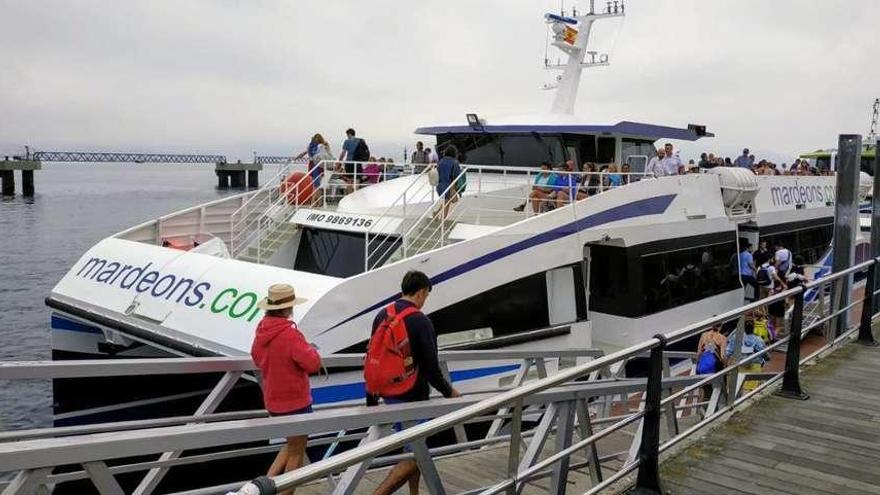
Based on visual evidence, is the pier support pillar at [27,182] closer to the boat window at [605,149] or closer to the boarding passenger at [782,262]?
the boat window at [605,149]

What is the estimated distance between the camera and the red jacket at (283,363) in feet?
14.5

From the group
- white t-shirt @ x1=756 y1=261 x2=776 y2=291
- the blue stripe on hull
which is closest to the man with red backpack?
the blue stripe on hull

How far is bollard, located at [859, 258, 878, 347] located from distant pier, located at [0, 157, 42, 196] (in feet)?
240

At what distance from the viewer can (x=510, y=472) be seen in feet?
11.6

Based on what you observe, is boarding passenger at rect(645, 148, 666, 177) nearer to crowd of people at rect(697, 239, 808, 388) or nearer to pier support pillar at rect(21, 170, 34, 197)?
crowd of people at rect(697, 239, 808, 388)

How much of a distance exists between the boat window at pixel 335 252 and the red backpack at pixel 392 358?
5227mm

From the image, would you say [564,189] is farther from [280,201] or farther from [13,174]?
[13,174]

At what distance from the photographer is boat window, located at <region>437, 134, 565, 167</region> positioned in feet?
40.0

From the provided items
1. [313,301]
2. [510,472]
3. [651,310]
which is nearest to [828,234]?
[651,310]

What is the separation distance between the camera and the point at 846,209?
8.88 meters

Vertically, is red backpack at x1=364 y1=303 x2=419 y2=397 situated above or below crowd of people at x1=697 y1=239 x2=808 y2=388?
above

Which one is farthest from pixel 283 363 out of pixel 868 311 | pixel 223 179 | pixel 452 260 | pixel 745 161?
→ pixel 223 179

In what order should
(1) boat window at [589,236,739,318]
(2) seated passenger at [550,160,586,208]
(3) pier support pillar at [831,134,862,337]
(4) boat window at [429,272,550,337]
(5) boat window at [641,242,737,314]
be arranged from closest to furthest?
1. (4) boat window at [429,272,550,337]
2. (3) pier support pillar at [831,134,862,337]
3. (2) seated passenger at [550,160,586,208]
4. (1) boat window at [589,236,739,318]
5. (5) boat window at [641,242,737,314]

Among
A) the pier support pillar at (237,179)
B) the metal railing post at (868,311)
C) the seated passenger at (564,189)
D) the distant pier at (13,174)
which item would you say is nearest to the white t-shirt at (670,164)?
the seated passenger at (564,189)
